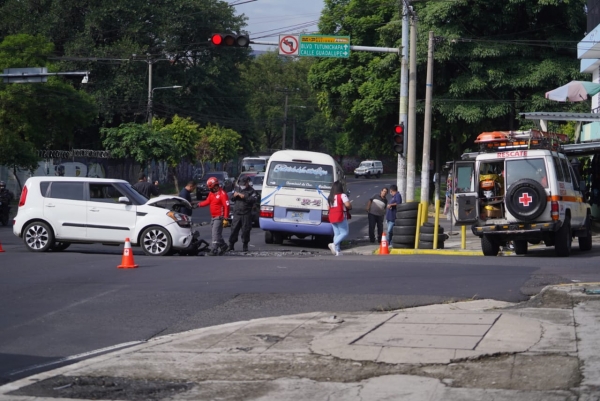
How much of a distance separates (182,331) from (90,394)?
9.45 ft

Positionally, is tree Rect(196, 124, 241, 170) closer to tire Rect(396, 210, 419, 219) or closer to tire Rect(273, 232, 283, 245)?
tire Rect(273, 232, 283, 245)

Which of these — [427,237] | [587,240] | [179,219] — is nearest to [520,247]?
[587,240]

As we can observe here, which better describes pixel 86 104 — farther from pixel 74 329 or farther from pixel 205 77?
pixel 74 329

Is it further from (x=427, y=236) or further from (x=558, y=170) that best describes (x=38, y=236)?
(x=558, y=170)

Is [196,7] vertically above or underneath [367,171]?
above

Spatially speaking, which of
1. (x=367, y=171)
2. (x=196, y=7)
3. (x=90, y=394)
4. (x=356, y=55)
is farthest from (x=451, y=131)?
(x=367, y=171)

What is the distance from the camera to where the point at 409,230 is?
21.3 metres

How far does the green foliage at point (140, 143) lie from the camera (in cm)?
5291

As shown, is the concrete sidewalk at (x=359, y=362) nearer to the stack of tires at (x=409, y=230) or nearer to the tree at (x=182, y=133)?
the stack of tires at (x=409, y=230)

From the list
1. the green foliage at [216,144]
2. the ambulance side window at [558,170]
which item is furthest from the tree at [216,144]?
the ambulance side window at [558,170]

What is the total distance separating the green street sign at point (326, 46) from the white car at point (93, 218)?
278 inches

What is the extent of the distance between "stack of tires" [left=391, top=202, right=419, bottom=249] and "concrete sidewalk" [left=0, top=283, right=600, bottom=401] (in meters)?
10.6

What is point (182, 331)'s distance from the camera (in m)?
10.2

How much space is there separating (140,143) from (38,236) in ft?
115
